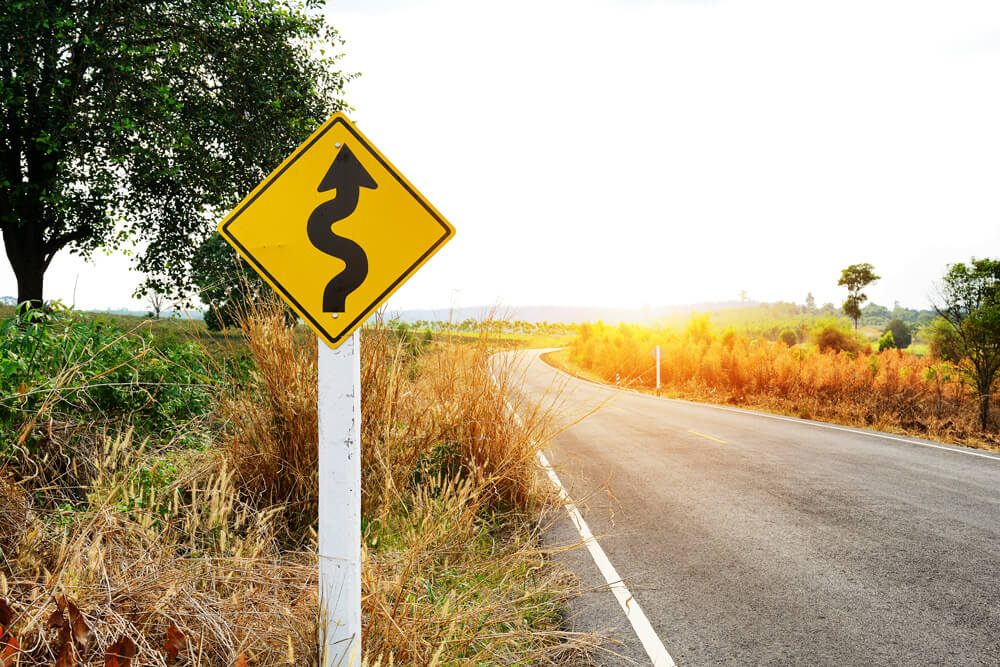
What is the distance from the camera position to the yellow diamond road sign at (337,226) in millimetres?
2047

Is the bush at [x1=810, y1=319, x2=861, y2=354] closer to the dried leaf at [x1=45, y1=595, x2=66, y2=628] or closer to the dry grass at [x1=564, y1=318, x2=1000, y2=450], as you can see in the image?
the dry grass at [x1=564, y1=318, x2=1000, y2=450]

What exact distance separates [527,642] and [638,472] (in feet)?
14.2

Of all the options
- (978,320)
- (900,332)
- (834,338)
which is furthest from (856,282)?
(978,320)

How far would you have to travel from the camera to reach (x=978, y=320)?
12617mm

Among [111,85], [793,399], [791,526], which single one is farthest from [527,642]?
[793,399]

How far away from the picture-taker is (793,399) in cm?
1588

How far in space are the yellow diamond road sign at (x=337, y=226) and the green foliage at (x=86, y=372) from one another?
2063 millimetres

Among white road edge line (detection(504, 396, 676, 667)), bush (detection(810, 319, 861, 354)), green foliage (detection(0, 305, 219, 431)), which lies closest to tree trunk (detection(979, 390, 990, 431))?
white road edge line (detection(504, 396, 676, 667))

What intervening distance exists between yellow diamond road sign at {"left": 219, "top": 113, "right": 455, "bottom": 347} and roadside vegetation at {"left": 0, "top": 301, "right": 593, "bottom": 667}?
0.72 metres

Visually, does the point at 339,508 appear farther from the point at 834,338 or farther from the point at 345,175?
the point at 834,338

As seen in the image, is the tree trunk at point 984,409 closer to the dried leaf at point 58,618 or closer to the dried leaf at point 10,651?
the dried leaf at point 58,618

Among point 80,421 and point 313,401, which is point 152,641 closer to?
point 313,401

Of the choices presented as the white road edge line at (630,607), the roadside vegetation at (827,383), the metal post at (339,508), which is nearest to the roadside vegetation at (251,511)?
the metal post at (339,508)

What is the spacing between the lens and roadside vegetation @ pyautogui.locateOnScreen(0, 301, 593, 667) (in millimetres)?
2047
